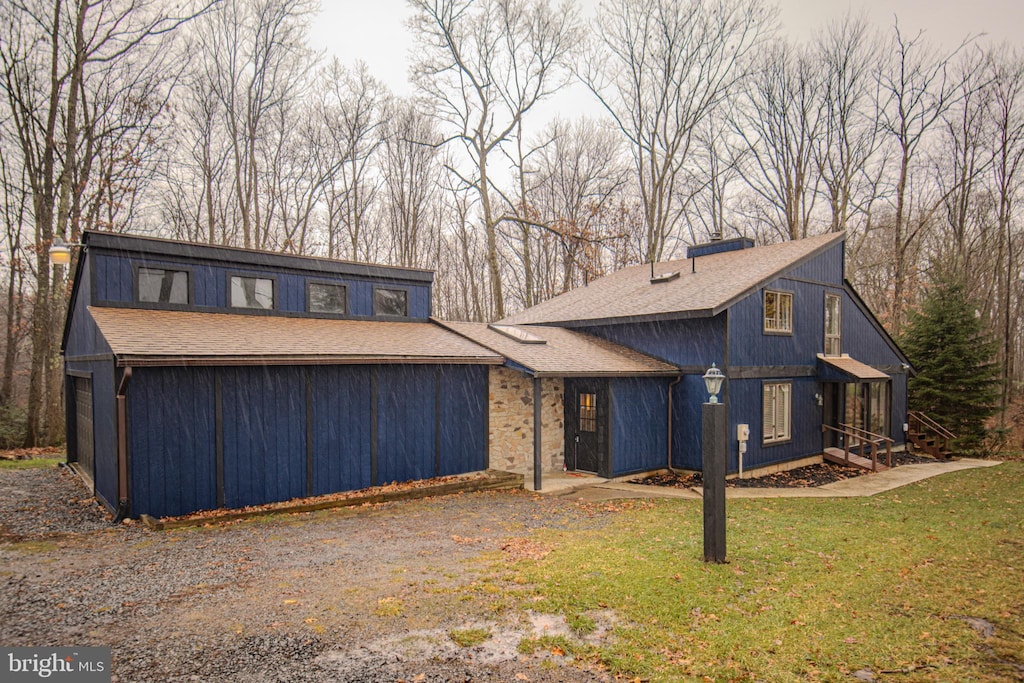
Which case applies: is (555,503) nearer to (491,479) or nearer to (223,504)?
(491,479)

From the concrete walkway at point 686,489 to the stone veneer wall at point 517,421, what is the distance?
728mm

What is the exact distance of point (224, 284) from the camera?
40.9ft

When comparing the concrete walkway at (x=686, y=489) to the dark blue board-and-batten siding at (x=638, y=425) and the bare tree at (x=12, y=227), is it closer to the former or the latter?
the dark blue board-and-batten siding at (x=638, y=425)

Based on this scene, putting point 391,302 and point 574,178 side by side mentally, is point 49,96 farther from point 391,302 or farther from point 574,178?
point 574,178

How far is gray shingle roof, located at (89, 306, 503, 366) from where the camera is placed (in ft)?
30.1

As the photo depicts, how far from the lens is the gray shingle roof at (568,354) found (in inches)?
513

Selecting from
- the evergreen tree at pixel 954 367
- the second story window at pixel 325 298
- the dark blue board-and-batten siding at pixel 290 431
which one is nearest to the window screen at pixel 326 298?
the second story window at pixel 325 298

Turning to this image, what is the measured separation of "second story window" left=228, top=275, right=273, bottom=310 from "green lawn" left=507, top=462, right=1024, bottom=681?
8382 millimetres

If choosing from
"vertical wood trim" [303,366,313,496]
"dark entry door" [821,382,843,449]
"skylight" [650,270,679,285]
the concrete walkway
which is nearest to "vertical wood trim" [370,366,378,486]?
"vertical wood trim" [303,366,313,496]

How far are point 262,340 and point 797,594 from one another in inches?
370

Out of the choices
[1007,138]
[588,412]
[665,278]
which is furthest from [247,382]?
[1007,138]

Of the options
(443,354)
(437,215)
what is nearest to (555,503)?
(443,354)
